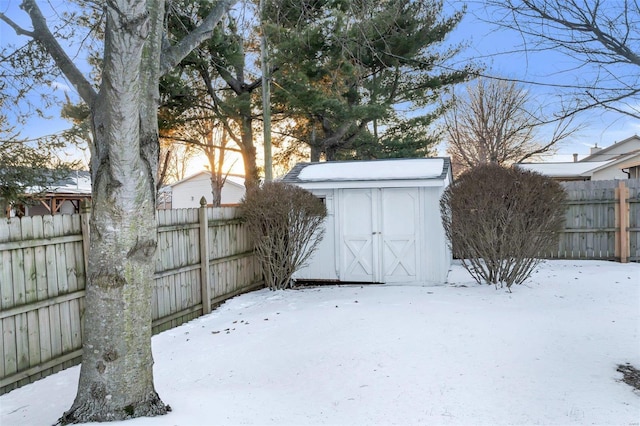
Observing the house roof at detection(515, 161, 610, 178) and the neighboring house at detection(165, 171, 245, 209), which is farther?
the neighboring house at detection(165, 171, 245, 209)

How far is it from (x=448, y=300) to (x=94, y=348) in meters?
4.86

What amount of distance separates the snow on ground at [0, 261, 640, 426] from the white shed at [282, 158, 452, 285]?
1430mm

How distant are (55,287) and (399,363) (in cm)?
346

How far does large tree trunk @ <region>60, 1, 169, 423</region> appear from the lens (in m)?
3.10

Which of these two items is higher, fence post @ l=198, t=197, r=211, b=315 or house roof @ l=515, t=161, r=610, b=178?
house roof @ l=515, t=161, r=610, b=178

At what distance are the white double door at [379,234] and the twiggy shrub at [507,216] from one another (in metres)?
1.23

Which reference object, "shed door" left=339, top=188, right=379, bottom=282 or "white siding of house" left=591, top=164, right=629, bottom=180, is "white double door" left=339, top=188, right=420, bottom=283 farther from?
"white siding of house" left=591, top=164, right=629, bottom=180

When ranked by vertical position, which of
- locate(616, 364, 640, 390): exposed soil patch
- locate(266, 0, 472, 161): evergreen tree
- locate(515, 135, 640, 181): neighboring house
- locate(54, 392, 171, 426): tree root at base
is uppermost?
locate(266, 0, 472, 161): evergreen tree

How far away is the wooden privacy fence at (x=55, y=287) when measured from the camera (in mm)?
4176

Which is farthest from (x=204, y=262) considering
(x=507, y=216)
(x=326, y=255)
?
(x=507, y=216)

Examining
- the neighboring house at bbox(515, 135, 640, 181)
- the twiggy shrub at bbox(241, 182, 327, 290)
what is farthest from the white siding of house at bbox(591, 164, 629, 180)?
the twiggy shrub at bbox(241, 182, 327, 290)

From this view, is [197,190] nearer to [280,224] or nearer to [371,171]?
[371,171]

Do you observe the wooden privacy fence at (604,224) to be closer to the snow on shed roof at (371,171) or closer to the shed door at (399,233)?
the snow on shed roof at (371,171)

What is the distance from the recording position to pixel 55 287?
183 inches
